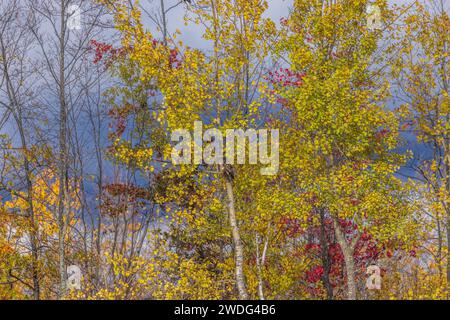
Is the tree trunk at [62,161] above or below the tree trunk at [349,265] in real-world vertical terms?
above

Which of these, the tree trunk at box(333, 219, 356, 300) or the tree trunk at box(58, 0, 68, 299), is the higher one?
the tree trunk at box(58, 0, 68, 299)

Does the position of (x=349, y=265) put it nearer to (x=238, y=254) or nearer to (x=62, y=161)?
(x=238, y=254)

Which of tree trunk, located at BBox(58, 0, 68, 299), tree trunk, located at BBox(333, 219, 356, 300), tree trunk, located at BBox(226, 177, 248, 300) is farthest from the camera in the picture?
tree trunk, located at BBox(58, 0, 68, 299)

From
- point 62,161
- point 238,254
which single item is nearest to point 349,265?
point 238,254

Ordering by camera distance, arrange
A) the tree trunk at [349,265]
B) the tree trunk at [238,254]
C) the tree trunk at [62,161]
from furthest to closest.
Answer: the tree trunk at [62,161] → the tree trunk at [349,265] → the tree trunk at [238,254]

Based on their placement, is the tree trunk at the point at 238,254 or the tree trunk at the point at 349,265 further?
the tree trunk at the point at 349,265

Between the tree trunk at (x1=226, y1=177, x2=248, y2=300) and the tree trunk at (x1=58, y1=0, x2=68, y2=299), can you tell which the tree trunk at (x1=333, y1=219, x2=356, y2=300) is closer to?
the tree trunk at (x1=226, y1=177, x2=248, y2=300)

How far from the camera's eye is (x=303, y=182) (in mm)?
18234

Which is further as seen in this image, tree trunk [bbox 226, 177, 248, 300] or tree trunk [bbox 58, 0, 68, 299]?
tree trunk [bbox 58, 0, 68, 299]

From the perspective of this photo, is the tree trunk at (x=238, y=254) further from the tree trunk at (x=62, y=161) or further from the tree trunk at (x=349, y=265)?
the tree trunk at (x=62, y=161)

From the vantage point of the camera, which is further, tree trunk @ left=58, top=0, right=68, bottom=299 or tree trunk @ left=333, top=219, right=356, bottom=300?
tree trunk @ left=58, top=0, right=68, bottom=299

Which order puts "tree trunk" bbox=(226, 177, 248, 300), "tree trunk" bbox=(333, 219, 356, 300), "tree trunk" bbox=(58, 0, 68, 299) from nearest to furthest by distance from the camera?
"tree trunk" bbox=(226, 177, 248, 300), "tree trunk" bbox=(333, 219, 356, 300), "tree trunk" bbox=(58, 0, 68, 299)
